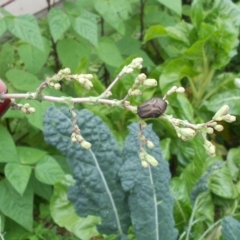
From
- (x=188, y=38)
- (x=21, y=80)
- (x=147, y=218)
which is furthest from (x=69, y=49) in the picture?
(x=147, y=218)

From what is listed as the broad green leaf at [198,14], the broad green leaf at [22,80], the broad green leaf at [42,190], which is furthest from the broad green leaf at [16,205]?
the broad green leaf at [198,14]

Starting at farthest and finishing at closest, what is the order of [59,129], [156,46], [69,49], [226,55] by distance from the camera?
1. [156,46]
2. [226,55]
3. [69,49]
4. [59,129]

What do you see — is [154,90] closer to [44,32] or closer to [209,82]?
[209,82]

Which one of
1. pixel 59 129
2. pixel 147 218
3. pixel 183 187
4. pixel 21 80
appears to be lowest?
pixel 183 187

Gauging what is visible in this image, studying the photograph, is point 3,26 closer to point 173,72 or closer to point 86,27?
point 86,27

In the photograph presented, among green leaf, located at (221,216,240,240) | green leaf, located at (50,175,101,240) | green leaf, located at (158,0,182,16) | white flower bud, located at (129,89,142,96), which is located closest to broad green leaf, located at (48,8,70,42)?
green leaf, located at (158,0,182,16)

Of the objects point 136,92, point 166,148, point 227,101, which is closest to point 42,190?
point 166,148
